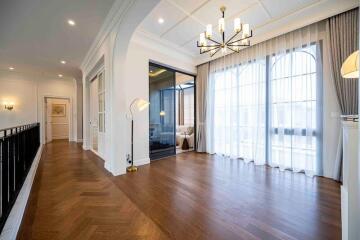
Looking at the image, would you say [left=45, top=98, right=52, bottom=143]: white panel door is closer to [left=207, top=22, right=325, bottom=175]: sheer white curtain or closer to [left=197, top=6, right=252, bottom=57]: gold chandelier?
[left=207, top=22, right=325, bottom=175]: sheer white curtain

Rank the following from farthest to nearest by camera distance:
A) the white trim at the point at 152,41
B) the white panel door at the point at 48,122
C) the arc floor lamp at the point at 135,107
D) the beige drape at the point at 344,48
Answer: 1. the white panel door at the point at 48,122
2. the white trim at the point at 152,41
3. the arc floor lamp at the point at 135,107
4. the beige drape at the point at 344,48

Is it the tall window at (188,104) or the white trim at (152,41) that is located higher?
the white trim at (152,41)

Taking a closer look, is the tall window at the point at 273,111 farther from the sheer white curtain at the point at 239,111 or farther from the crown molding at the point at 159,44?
the crown molding at the point at 159,44

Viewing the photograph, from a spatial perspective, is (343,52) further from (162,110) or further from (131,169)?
(131,169)

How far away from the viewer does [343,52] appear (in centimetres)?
292

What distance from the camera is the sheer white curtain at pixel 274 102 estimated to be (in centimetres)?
336

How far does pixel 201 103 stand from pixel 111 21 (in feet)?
11.5

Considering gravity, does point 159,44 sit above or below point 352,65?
above

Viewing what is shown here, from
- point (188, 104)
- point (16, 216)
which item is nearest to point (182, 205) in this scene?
point (16, 216)

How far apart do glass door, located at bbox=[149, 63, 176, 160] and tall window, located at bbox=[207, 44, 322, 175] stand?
1.43 meters

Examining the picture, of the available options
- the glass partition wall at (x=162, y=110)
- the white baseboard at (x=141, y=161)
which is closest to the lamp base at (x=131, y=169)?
the white baseboard at (x=141, y=161)

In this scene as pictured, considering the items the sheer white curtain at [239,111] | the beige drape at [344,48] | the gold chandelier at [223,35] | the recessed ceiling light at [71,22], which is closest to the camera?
the gold chandelier at [223,35]

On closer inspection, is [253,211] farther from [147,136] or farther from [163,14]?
[163,14]

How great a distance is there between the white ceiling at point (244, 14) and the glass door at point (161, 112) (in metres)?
1.29
